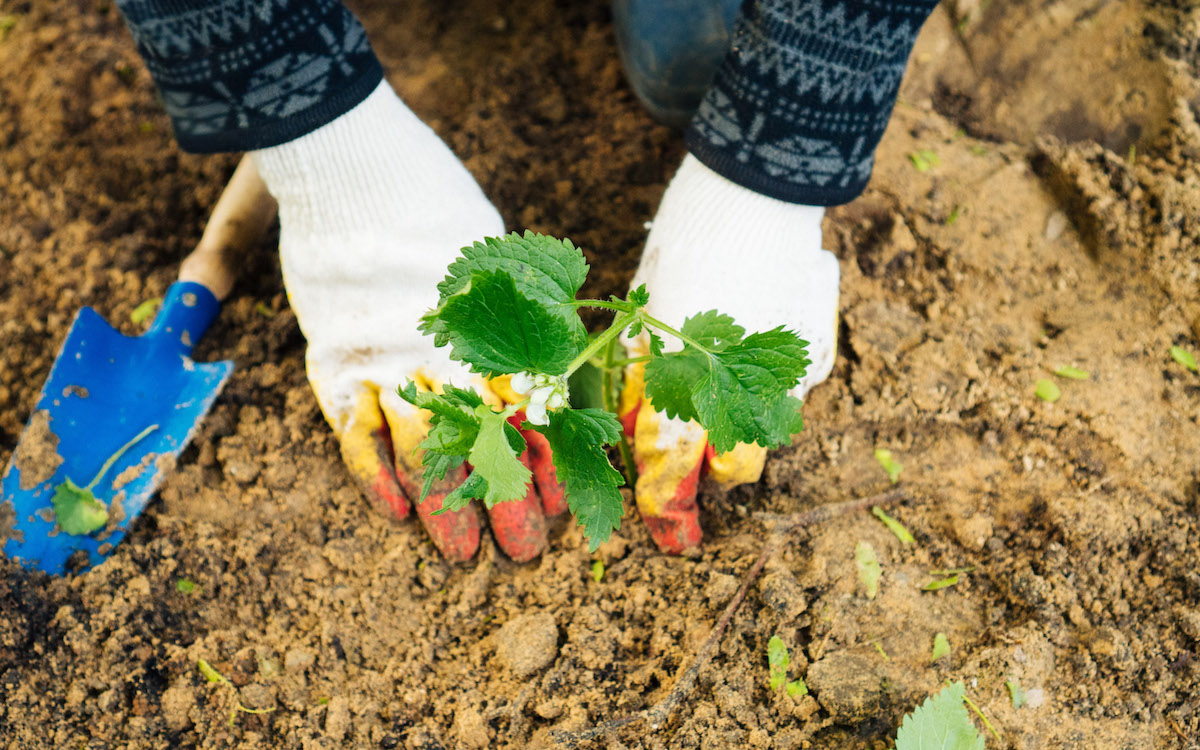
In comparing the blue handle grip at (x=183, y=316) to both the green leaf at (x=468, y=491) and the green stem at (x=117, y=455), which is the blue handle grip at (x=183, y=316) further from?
the green leaf at (x=468, y=491)

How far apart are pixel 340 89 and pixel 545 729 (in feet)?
4.28

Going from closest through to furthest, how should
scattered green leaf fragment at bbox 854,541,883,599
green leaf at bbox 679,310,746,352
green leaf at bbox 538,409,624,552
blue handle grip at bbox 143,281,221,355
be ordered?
green leaf at bbox 538,409,624,552, green leaf at bbox 679,310,746,352, scattered green leaf fragment at bbox 854,541,883,599, blue handle grip at bbox 143,281,221,355

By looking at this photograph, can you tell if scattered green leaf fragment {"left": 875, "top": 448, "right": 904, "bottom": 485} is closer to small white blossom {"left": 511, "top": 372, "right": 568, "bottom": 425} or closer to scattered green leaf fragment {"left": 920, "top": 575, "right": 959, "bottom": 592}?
scattered green leaf fragment {"left": 920, "top": 575, "right": 959, "bottom": 592}

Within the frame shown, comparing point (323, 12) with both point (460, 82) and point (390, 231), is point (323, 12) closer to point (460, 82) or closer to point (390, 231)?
point (390, 231)

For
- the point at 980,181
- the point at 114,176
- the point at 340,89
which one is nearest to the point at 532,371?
the point at 340,89

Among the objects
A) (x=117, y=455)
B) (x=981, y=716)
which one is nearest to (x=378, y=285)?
(x=117, y=455)

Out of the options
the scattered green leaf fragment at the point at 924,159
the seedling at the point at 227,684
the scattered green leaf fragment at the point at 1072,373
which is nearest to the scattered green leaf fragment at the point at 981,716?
the scattered green leaf fragment at the point at 1072,373

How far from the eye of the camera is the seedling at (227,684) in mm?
1459

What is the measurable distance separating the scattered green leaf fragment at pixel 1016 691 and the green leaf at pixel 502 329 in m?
0.92

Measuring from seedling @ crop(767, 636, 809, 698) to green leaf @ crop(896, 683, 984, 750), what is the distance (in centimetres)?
18

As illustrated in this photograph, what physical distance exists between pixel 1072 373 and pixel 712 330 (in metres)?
0.98

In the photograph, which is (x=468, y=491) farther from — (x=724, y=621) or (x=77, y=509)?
(x=77, y=509)

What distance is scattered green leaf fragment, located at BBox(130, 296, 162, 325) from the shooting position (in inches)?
78.8

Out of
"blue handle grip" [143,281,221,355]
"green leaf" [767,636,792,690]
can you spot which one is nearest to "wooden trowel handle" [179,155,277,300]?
"blue handle grip" [143,281,221,355]
